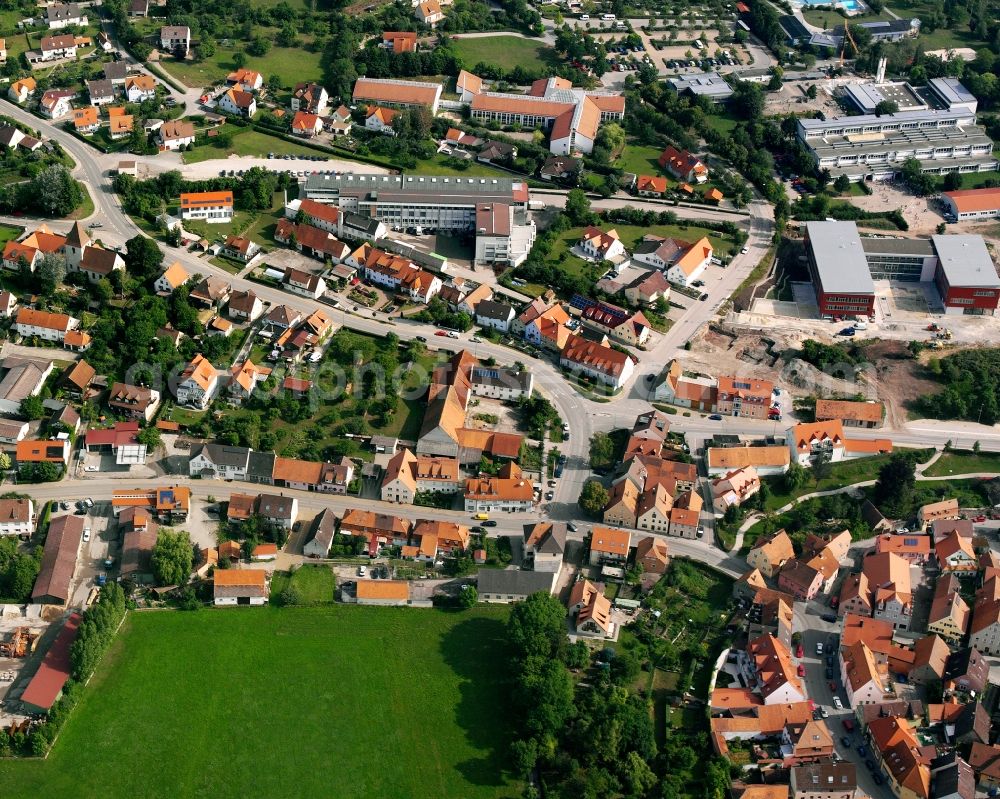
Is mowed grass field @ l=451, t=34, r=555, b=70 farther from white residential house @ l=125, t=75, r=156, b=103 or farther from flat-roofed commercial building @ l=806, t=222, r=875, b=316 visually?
flat-roofed commercial building @ l=806, t=222, r=875, b=316

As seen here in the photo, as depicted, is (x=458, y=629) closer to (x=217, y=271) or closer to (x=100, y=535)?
(x=100, y=535)

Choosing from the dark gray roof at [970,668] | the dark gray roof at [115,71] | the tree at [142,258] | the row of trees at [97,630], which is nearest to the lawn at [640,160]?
the tree at [142,258]

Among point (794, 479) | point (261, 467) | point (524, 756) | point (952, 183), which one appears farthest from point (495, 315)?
point (952, 183)

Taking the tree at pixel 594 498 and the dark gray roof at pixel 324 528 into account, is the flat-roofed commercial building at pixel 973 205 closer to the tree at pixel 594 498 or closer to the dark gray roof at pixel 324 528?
the tree at pixel 594 498

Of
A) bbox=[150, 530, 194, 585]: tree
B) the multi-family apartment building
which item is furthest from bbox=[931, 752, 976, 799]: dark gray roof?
the multi-family apartment building

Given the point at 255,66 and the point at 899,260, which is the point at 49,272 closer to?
the point at 255,66

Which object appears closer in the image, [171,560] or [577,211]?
[171,560]

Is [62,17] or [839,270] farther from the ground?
[839,270]
